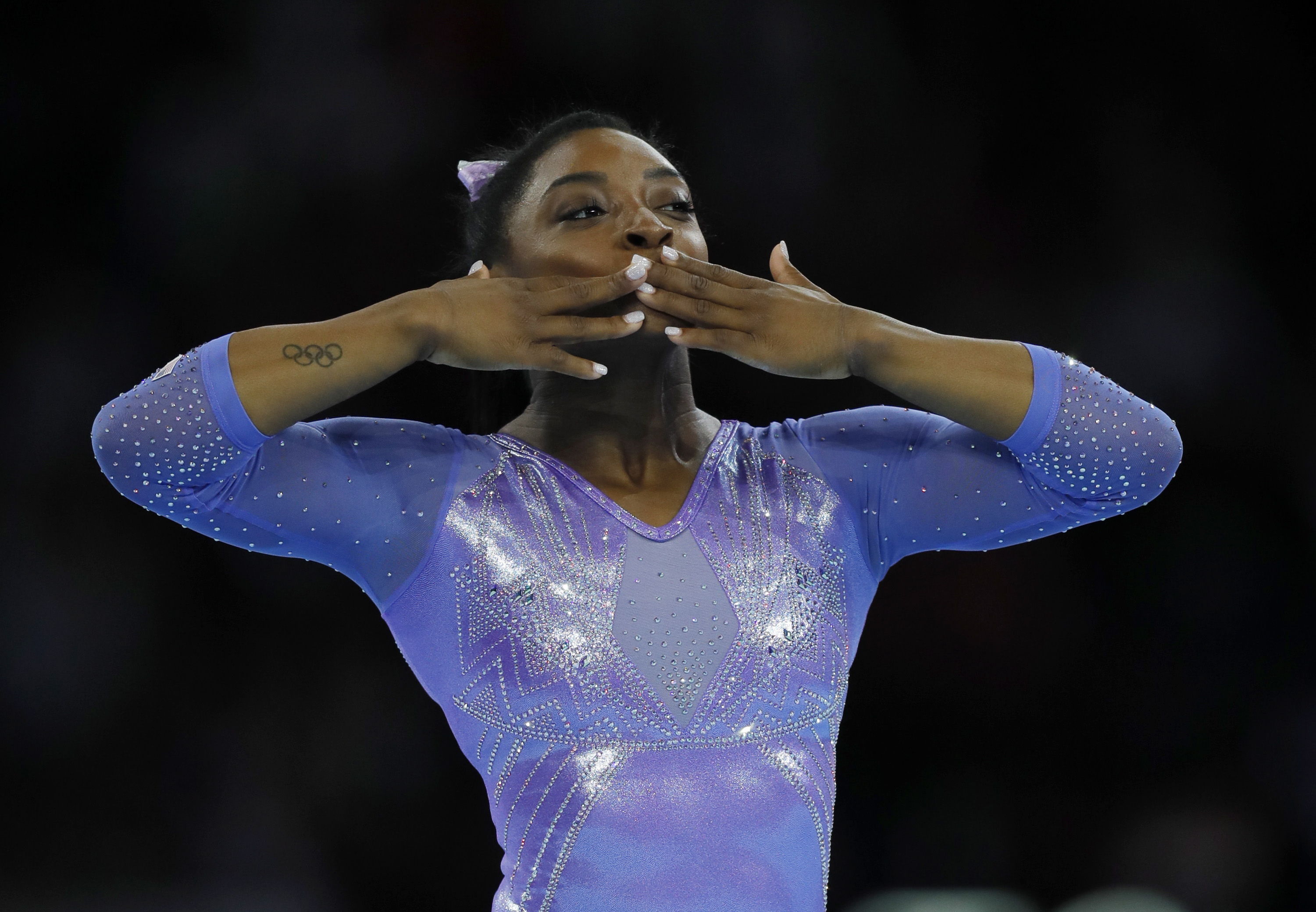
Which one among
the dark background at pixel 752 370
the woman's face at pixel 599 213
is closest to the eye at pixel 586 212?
the woman's face at pixel 599 213

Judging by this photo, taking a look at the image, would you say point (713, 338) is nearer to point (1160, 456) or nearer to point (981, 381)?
point (981, 381)

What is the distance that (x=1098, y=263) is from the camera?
7.21ft

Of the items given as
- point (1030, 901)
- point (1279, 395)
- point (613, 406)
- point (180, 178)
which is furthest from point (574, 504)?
point (1279, 395)

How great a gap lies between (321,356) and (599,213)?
373mm

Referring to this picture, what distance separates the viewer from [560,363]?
1.09 meters

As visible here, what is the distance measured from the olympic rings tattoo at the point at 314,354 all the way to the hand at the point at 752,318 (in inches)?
11.4

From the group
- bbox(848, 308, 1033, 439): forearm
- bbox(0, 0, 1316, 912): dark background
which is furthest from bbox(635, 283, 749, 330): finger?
bbox(0, 0, 1316, 912): dark background

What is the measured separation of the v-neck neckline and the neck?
0.02 meters

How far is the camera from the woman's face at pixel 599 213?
1.24m

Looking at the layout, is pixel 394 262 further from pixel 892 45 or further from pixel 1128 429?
pixel 1128 429

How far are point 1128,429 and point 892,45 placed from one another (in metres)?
1.30

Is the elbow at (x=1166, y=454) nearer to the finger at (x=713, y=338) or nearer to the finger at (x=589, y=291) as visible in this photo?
the finger at (x=713, y=338)

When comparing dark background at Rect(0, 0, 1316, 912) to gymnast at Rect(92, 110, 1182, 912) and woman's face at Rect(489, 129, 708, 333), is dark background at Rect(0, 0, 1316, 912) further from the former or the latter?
gymnast at Rect(92, 110, 1182, 912)

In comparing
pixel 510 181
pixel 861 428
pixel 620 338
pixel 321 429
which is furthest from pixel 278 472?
pixel 861 428
